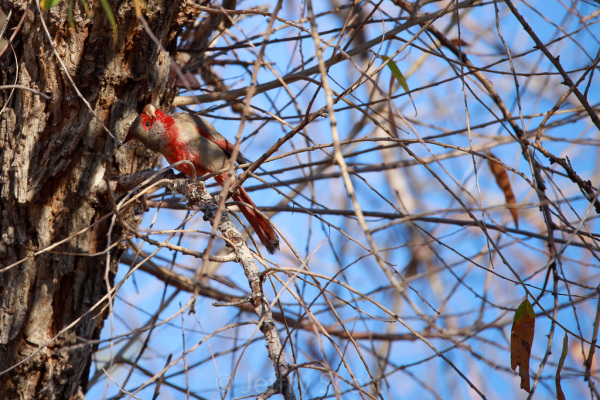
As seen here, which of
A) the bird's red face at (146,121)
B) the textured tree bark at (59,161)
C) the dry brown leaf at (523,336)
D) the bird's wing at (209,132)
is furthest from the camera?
the bird's wing at (209,132)

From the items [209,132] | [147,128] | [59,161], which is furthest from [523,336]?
[209,132]

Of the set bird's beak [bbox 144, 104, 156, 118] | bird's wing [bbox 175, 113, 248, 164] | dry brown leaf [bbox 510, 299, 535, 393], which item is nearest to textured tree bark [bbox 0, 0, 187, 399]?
bird's beak [bbox 144, 104, 156, 118]

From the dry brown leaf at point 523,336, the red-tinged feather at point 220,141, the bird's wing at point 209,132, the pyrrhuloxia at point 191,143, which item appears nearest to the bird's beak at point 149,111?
the pyrrhuloxia at point 191,143

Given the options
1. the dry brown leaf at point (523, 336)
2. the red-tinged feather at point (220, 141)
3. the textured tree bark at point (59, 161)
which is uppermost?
the red-tinged feather at point (220, 141)

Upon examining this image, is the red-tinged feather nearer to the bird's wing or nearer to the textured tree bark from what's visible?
the bird's wing

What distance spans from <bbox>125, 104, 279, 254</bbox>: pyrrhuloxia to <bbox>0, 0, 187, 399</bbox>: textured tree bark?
3.8 inches

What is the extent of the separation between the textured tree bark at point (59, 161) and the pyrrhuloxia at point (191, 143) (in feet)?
0.32

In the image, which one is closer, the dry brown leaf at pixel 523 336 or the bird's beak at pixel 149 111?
the dry brown leaf at pixel 523 336

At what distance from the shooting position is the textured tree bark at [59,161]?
2463 millimetres

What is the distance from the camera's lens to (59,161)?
8.43ft

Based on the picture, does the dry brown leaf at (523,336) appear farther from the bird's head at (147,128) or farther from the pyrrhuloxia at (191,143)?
the bird's head at (147,128)

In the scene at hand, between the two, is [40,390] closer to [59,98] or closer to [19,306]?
[19,306]

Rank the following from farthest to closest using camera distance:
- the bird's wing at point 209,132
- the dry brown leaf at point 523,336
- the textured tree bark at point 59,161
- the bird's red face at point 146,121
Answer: the bird's wing at point 209,132 → the bird's red face at point 146,121 → the textured tree bark at point 59,161 → the dry brown leaf at point 523,336

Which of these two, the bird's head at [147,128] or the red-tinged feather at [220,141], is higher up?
the red-tinged feather at [220,141]
